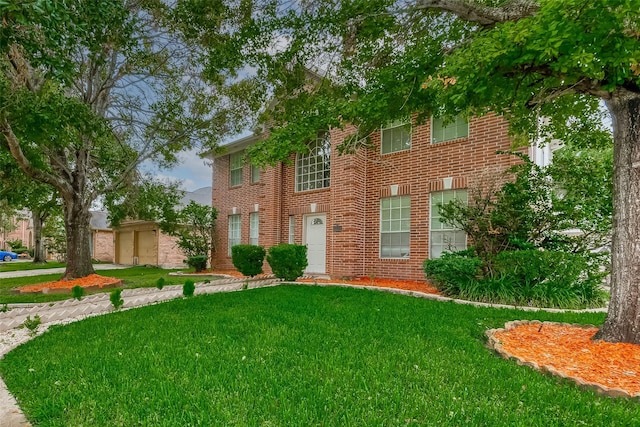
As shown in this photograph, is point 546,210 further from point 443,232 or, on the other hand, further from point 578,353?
point 578,353

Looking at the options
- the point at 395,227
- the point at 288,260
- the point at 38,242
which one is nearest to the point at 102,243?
the point at 38,242

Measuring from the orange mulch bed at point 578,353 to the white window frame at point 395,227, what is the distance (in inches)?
215

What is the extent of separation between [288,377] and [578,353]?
3146 mm

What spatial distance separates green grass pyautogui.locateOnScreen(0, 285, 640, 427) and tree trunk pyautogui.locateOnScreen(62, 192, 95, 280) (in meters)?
7.01

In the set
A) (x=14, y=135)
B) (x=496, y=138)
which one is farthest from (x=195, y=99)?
(x=496, y=138)

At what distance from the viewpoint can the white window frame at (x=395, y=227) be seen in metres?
10.2

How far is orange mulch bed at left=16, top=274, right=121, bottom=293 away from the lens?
937 cm

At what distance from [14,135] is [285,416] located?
358 inches

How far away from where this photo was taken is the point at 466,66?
3.44m

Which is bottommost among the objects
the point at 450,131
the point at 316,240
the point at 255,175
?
the point at 316,240

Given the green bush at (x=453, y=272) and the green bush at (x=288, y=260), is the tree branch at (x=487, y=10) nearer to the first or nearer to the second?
the green bush at (x=453, y=272)

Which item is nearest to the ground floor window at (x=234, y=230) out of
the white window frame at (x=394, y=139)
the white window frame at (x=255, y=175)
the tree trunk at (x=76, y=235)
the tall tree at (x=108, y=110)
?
the white window frame at (x=255, y=175)

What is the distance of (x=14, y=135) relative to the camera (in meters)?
7.79

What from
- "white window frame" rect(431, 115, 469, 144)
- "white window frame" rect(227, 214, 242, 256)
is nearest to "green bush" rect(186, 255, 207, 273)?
"white window frame" rect(227, 214, 242, 256)
